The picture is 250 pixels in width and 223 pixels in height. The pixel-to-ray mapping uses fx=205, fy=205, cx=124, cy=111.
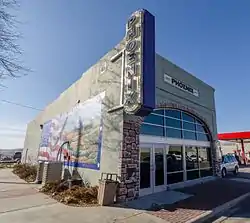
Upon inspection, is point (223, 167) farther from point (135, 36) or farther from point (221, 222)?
point (135, 36)

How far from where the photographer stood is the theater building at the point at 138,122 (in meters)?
8.53

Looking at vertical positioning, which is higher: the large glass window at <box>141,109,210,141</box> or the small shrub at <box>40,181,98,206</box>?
the large glass window at <box>141,109,210,141</box>

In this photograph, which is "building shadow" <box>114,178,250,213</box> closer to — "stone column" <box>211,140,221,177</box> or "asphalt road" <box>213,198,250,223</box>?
"asphalt road" <box>213,198,250,223</box>

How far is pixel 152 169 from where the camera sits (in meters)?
10.0

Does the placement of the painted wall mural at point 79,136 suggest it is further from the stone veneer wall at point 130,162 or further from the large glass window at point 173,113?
the large glass window at point 173,113

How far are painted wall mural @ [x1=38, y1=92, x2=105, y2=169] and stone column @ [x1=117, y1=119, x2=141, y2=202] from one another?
68.0 inches

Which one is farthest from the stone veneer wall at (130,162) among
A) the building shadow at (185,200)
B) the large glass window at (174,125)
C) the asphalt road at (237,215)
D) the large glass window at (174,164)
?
the asphalt road at (237,215)

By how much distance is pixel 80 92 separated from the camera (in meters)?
13.6

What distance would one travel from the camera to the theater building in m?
8.53

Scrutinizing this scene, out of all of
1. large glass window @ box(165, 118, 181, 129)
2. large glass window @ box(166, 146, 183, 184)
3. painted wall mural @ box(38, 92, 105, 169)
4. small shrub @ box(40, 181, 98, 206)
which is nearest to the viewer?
small shrub @ box(40, 181, 98, 206)

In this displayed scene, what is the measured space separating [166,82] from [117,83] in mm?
3336

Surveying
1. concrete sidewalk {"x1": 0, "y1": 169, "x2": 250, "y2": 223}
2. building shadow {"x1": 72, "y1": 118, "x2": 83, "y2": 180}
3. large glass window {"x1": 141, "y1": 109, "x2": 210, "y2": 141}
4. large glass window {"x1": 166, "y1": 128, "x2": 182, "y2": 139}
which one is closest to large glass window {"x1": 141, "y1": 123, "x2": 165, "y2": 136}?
large glass window {"x1": 141, "y1": 109, "x2": 210, "y2": 141}

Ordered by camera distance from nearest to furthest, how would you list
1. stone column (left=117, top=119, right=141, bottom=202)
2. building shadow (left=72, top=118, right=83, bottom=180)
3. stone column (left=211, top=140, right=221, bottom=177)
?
stone column (left=117, top=119, right=141, bottom=202), building shadow (left=72, top=118, right=83, bottom=180), stone column (left=211, top=140, right=221, bottom=177)

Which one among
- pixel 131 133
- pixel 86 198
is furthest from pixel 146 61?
pixel 86 198
